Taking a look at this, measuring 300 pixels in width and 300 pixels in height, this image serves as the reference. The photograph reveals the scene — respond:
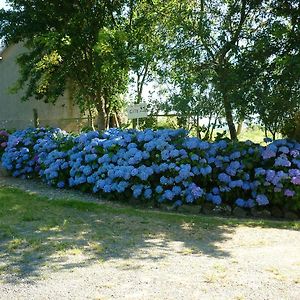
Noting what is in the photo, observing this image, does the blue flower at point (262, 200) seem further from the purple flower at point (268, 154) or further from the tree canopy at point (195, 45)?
the tree canopy at point (195, 45)

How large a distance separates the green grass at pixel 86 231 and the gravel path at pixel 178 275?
0.40 feet

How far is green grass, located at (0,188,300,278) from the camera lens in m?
4.99

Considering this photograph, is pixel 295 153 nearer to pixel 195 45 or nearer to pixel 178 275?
pixel 195 45

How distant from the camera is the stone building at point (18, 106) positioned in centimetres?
1927

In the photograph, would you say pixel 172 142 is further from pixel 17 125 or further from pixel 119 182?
pixel 17 125

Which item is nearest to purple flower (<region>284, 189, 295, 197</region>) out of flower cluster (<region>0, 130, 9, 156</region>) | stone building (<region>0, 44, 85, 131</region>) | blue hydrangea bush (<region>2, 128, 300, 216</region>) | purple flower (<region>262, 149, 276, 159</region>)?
blue hydrangea bush (<region>2, 128, 300, 216</region>)

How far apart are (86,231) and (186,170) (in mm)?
2237

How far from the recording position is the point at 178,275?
14.5ft

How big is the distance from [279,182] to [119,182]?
2.53 meters

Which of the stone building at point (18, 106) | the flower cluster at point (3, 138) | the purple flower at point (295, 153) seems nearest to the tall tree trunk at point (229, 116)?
the purple flower at point (295, 153)

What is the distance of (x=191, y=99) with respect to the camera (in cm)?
Answer: 828

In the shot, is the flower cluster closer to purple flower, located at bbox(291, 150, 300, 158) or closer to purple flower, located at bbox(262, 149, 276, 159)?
purple flower, located at bbox(262, 149, 276, 159)

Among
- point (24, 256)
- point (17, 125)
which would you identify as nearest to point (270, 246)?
point (24, 256)

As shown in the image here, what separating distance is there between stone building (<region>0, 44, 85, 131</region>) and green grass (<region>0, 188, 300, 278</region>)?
10.9 m
